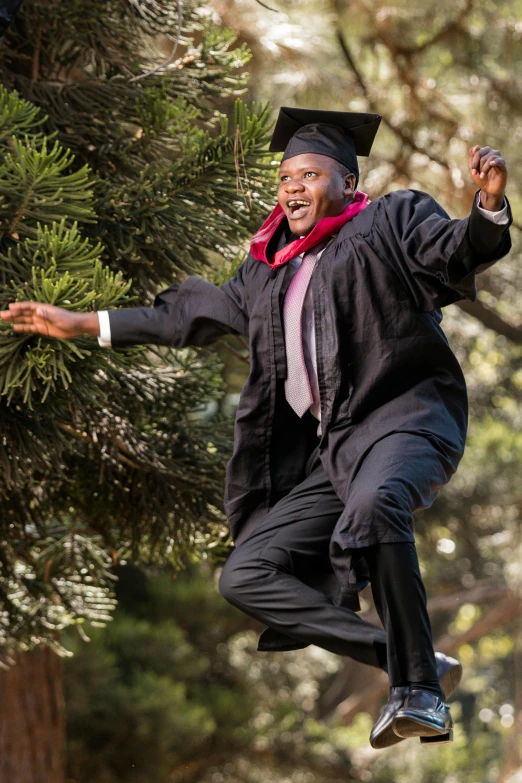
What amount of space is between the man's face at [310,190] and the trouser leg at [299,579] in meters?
0.76

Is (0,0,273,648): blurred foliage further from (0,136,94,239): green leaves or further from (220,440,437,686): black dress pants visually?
(220,440,437,686): black dress pants

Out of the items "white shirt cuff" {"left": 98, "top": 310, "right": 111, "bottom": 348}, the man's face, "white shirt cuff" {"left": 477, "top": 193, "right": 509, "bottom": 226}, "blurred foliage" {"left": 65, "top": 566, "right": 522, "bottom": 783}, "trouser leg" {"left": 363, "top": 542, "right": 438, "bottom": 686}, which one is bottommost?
"blurred foliage" {"left": 65, "top": 566, "right": 522, "bottom": 783}

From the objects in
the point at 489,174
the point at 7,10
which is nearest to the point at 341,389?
the point at 489,174

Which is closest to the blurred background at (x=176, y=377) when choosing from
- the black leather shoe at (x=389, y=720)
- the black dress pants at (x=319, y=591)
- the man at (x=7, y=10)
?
the man at (x=7, y=10)

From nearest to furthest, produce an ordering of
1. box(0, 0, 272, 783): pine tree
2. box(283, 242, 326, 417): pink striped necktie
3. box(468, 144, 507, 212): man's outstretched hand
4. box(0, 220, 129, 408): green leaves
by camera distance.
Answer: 1. box(468, 144, 507, 212): man's outstretched hand
2. box(283, 242, 326, 417): pink striped necktie
3. box(0, 220, 129, 408): green leaves
4. box(0, 0, 272, 783): pine tree

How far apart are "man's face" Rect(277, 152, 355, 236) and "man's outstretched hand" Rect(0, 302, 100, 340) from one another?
2.29 ft

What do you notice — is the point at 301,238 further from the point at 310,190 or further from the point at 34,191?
the point at 34,191

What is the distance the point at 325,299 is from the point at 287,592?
2.75 ft

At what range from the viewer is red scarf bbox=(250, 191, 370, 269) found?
323 centimetres

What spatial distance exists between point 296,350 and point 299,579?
670 mm

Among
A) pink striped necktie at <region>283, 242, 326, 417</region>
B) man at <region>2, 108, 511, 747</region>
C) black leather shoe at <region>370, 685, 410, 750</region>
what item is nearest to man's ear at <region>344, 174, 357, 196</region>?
man at <region>2, 108, 511, 747</region>

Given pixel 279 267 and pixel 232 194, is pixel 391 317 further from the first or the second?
pixel 232 194

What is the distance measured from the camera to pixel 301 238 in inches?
128

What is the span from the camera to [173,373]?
5.11 metres
